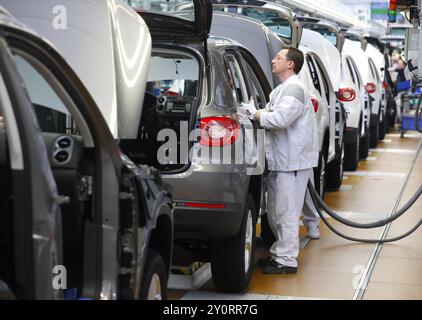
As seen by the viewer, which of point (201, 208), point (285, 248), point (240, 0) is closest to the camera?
point (201, 208)

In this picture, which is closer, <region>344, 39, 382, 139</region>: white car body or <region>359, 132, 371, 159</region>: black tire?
<region>359, 132, 371, 159</region>: black tire

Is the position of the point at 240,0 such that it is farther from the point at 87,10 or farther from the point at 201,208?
the point at 87,10

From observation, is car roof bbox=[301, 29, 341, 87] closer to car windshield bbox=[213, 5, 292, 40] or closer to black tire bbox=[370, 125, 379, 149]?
car windshield bbox=[213, 5, 292, 40]

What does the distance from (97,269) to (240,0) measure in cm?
699

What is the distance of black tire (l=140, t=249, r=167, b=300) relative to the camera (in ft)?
14.0

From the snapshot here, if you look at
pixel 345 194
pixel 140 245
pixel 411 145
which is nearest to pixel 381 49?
pixel 411 145

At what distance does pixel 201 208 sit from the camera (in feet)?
19.6

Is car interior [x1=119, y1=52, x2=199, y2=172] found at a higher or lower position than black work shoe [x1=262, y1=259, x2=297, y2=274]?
higher

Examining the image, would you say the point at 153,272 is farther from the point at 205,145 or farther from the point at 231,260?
the point at 231,260

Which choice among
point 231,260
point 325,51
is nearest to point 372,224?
point 231,260

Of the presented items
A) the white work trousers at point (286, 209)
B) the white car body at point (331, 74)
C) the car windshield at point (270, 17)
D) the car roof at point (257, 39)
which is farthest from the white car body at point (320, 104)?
the white work trousers at point (286, 209)

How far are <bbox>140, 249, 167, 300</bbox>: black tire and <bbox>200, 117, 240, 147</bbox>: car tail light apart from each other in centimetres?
153

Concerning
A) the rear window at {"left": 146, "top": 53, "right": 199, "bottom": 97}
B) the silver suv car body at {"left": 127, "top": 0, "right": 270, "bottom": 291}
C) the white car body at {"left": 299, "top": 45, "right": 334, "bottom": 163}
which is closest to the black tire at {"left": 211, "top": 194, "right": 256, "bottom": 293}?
the silver suv car body at {"left": 127, "top": 0, "right": 270, "bottom": 291}

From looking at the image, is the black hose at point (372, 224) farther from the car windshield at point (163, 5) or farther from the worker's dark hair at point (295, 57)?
the car windshield at point (163, 5)
